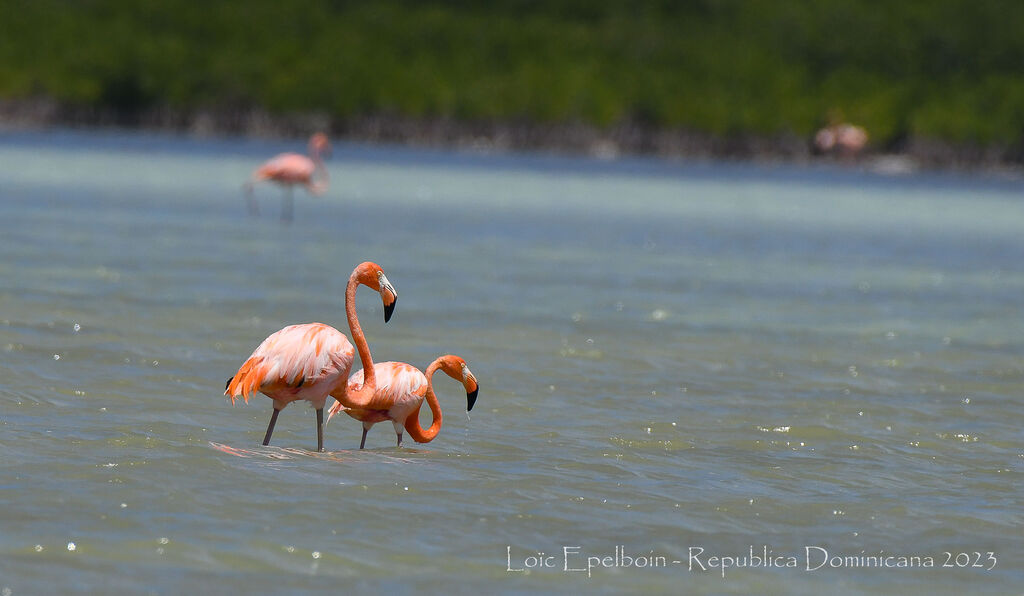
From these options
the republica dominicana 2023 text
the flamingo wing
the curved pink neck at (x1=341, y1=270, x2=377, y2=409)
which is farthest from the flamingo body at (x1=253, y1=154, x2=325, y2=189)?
the republica dominicana 2023 text

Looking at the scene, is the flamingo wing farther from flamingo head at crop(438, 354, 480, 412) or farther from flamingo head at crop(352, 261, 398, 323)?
flamingo head at crop(438, 354, 480, 412)

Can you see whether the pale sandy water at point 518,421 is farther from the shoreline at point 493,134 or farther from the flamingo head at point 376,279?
the shoreline at point 493,134

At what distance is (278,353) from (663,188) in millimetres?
36989

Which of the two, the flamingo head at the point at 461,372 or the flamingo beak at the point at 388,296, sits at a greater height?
the flamingo beak at the point at 388,296

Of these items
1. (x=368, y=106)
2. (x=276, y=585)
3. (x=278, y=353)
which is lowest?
(x=276, y=585)

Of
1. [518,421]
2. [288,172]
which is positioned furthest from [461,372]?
[288,172]

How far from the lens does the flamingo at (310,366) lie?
7.01 m

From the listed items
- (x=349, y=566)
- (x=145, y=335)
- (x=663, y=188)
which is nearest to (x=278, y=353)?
(x=349, y=566)

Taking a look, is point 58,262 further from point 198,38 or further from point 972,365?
point 198,38

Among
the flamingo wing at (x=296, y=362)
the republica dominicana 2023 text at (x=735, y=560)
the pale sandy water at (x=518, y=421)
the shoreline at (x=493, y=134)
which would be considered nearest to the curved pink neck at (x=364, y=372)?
the flamingo wing at (x=296, y=362)

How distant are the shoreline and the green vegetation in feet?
2.02

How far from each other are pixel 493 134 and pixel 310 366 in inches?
2703

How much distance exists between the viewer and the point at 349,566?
5.54 metres

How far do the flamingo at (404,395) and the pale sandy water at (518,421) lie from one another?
0.15 metres
